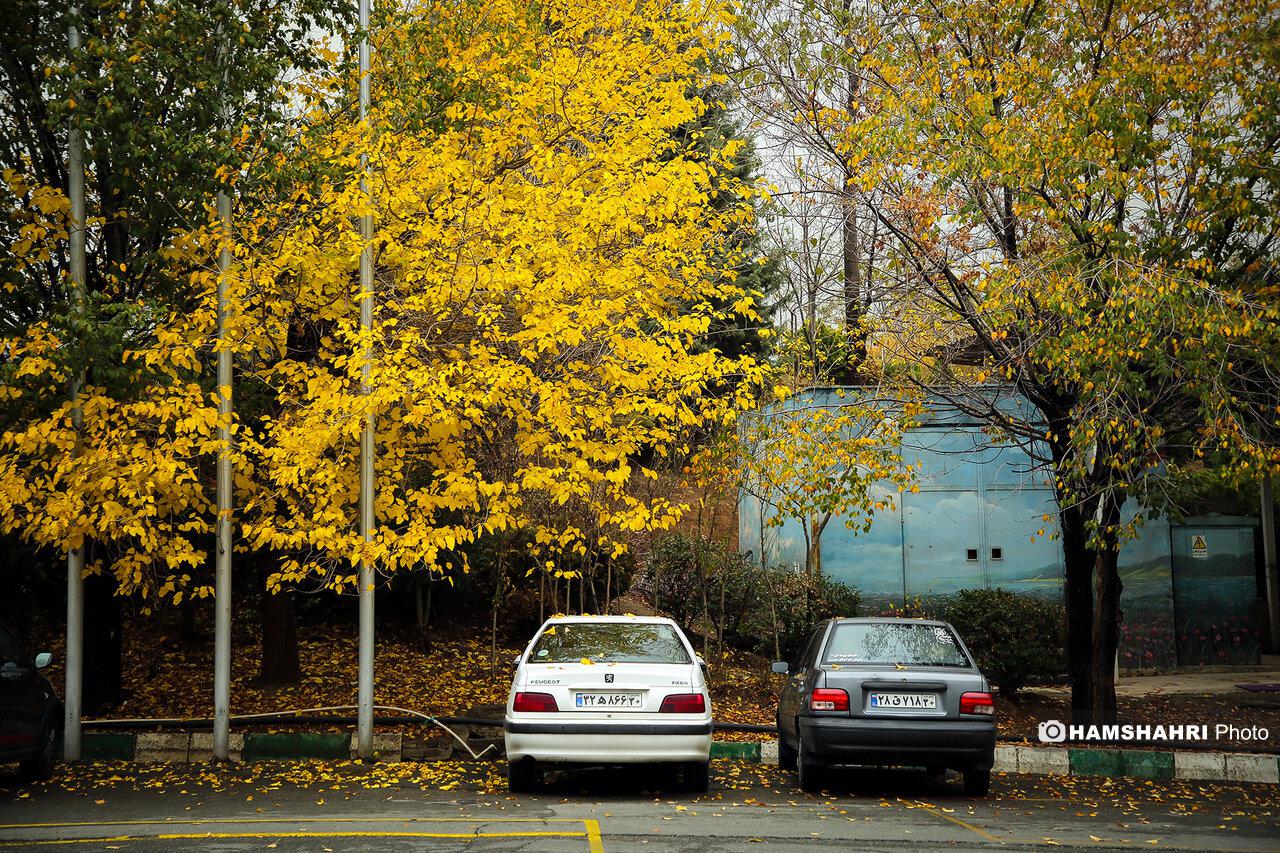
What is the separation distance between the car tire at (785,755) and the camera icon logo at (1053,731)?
12.7 ft

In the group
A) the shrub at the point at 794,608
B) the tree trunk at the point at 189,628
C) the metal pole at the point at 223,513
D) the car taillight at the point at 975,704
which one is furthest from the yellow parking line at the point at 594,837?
the tree trunk at the point at 189,628

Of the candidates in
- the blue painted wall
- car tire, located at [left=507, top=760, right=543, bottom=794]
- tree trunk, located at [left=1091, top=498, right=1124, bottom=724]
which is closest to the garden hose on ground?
car tire, located at [left=507, top=760, right=543, bottom=794]

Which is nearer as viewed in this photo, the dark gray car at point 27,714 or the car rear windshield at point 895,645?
the dark gray car at point 27,714

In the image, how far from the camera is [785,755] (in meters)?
10.9

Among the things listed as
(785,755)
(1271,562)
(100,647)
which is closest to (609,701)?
(785,755)

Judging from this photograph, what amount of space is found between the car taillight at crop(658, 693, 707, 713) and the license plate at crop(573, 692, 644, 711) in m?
0.20

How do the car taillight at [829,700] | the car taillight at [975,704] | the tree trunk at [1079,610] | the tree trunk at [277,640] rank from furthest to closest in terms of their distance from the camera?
1. the tree trunk at [277,640]
2. the tree trunk at [1079,610]
3. the car taillight at [829,700]
4. the car taillight at [975,704]

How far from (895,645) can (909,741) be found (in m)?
1.05

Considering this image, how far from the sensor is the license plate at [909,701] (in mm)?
9117

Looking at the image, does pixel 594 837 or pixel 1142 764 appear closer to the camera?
pixel 594 837

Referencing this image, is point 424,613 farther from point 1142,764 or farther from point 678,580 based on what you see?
point 1142,764

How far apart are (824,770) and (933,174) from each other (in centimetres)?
612

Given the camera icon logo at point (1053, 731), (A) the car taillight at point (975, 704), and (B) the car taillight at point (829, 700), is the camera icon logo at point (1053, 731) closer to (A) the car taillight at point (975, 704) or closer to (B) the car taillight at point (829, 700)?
(A) the car taillight at point (975, 704)

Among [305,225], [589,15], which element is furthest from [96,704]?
[589,15]
